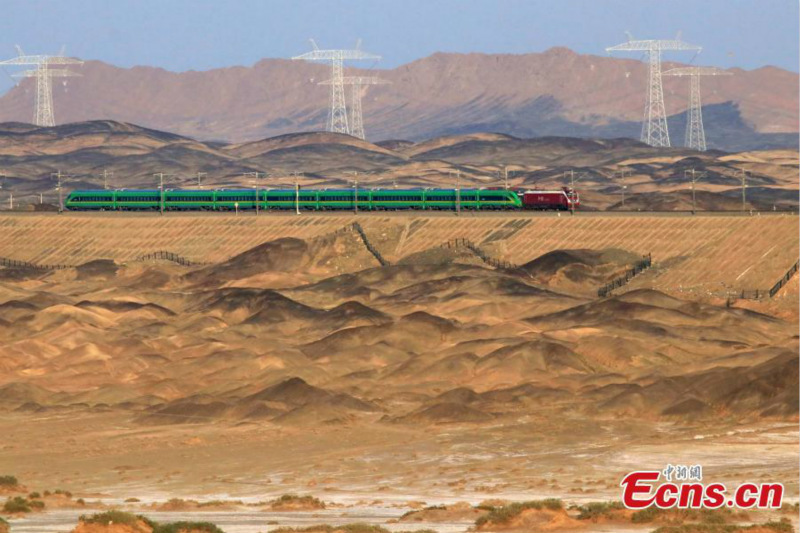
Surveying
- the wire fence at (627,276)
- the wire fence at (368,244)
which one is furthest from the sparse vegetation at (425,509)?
the wire fence at (368,244)

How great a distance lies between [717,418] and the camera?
94.7m

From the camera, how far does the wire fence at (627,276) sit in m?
152

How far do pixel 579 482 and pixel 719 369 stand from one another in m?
32.0

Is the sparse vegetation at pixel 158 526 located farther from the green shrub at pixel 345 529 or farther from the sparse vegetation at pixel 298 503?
the sparse vegetation at pixel 298 503

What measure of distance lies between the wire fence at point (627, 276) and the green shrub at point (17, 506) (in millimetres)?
92771

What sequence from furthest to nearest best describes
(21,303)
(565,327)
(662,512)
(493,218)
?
1. (493,218)
2. (21,303)
3. (565,327)
4. (662,512)

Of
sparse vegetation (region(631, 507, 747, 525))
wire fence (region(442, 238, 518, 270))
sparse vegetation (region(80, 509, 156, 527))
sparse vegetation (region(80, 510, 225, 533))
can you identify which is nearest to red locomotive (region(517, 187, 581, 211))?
wire fence (region(442, 238, 518, 270))

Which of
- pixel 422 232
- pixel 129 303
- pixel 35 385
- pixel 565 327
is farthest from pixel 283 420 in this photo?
pixel 422 232

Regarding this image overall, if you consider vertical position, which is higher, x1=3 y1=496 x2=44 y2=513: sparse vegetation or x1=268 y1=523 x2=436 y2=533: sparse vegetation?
x1=268 y1=523 x2=436 y2=533: sparse vegetation

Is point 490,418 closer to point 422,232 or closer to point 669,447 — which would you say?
point 669,447

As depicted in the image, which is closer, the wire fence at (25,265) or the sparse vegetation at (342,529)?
the sparse vegetation at (342,529)

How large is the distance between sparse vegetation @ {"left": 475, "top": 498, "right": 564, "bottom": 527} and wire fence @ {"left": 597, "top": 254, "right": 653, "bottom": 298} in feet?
304

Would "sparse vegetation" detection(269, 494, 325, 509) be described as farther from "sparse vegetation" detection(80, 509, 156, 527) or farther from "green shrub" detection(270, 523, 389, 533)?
"sparse vegetation" detection(80, 509, 156, 527)

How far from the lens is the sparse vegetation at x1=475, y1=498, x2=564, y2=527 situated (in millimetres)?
57969
